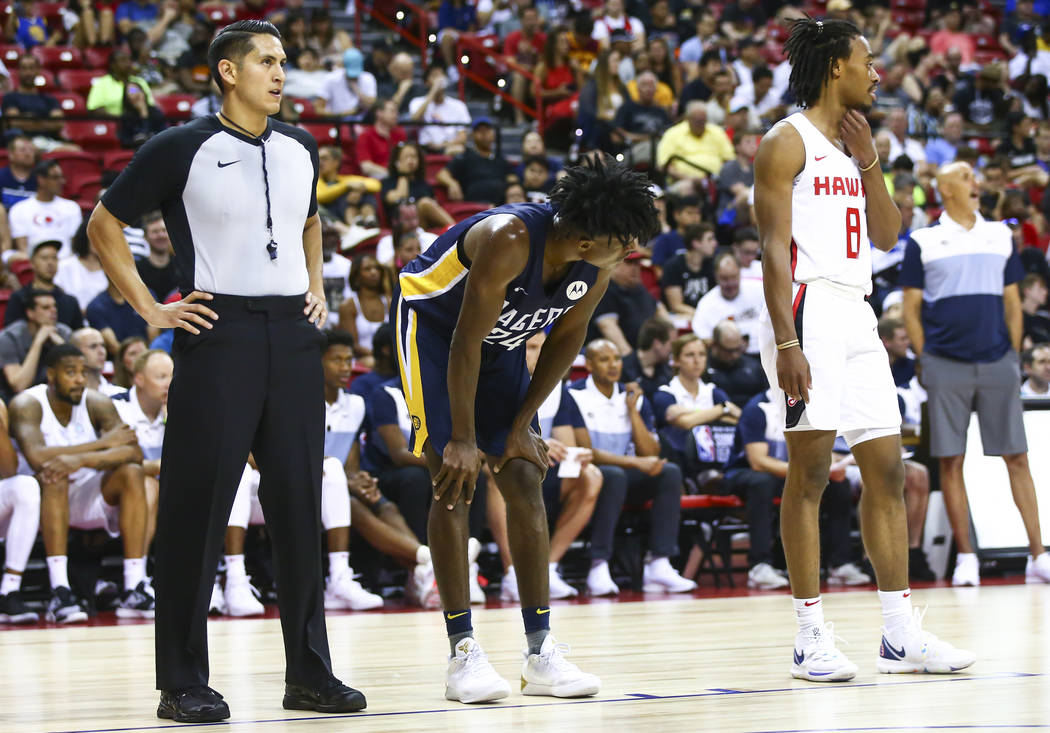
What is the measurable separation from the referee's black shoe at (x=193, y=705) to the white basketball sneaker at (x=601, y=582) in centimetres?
446

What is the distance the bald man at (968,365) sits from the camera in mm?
7906

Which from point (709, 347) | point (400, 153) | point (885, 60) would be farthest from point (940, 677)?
point (885, 60)

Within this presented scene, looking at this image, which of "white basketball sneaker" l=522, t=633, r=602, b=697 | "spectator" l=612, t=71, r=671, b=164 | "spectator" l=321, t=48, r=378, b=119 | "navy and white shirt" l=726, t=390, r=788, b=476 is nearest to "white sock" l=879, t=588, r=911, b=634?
"white basketball sneaker" l=522, t=633, r=602, b=697

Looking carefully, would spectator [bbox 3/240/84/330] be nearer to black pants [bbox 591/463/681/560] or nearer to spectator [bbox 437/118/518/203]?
black pants [bbox 591/463/681/560]

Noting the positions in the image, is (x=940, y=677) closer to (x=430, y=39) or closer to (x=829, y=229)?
(x=829, y=229)

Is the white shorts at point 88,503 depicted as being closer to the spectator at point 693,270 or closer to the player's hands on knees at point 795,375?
the player's hands on knees at point 795,375

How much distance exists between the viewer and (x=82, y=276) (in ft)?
30.5

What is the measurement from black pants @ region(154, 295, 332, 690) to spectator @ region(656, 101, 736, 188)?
951 cm

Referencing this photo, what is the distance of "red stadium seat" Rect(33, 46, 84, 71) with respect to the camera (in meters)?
13.2

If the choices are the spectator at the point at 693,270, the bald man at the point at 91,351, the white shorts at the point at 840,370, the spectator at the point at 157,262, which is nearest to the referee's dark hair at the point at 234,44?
the white shorts at the point at 840,370

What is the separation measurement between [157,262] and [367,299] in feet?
4.86

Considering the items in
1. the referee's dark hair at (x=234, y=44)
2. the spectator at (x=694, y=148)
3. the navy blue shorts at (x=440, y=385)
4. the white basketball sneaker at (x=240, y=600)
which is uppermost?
the spectator at (x=694, y=148)

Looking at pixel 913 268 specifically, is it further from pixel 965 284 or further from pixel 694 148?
pixel 694 148

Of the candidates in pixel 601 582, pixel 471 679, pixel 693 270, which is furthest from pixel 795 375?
pixel 693 270
